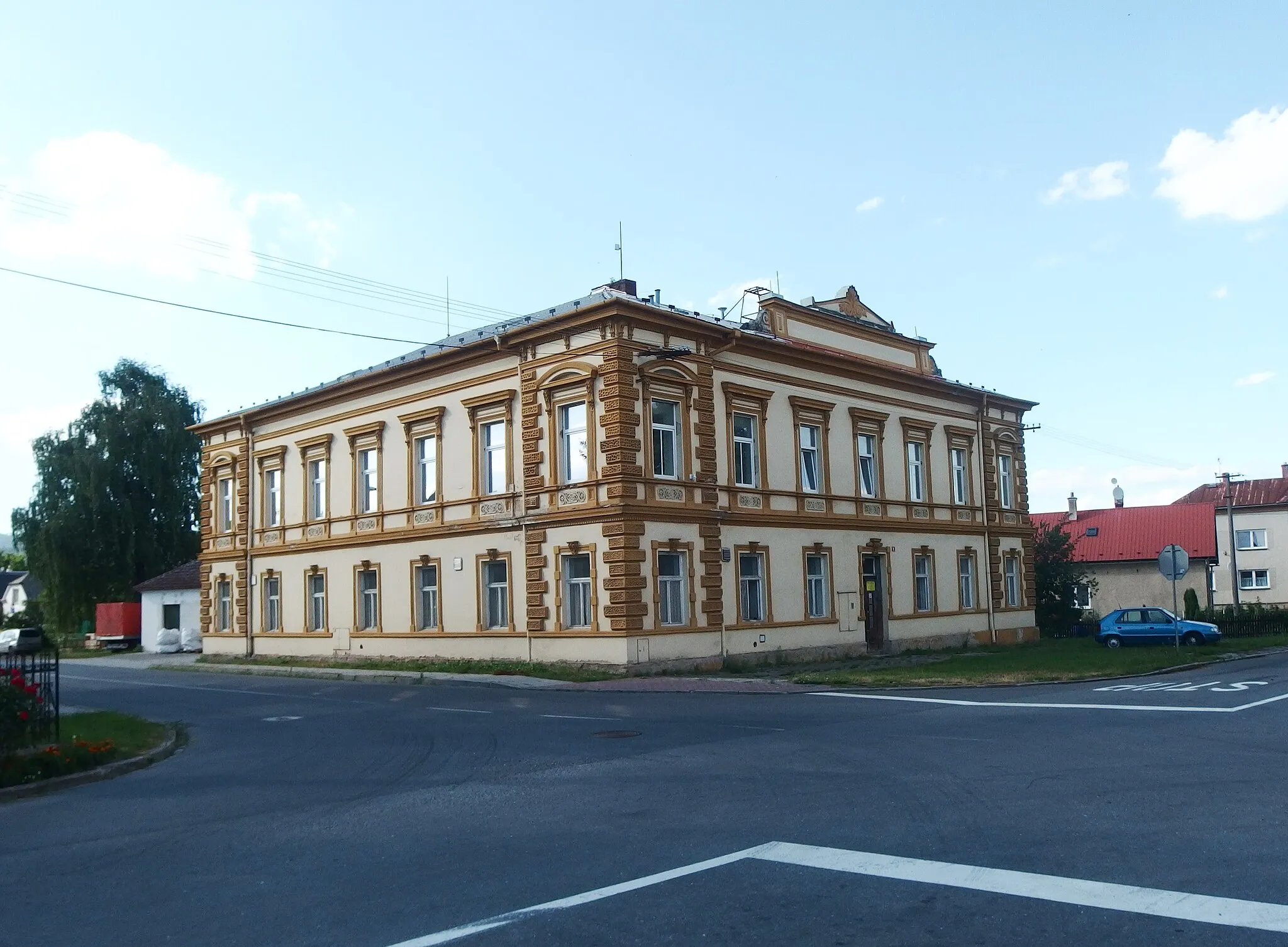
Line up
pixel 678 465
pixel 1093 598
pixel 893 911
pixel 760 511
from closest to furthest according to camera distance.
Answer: pixel 893 911 < pixel 678 465 < pixel 760 511 < pixel 1093 598

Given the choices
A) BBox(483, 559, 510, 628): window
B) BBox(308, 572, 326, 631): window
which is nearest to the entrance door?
BBox(483, 559, 510, 628): window

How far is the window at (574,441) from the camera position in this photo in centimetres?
2761

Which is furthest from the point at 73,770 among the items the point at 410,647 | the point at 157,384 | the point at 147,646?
the point at 157,384

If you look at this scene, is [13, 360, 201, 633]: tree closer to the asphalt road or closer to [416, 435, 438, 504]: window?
[416, 435, 438, 504]: window

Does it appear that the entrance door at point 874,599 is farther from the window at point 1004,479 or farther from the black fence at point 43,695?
the black fence at point 43,695

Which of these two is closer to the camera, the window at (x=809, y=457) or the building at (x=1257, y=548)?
the window at (x=809, y=457)

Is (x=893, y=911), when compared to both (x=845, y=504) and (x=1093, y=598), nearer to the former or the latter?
(x=845, y=504)

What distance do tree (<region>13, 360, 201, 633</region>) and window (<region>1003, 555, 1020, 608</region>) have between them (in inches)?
1576

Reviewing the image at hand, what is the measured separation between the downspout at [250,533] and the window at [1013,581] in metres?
26.9

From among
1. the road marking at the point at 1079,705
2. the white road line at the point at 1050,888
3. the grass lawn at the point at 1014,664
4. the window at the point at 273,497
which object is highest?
the window at the point at 273,497

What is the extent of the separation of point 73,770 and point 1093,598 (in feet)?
196

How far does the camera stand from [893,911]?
639 cm

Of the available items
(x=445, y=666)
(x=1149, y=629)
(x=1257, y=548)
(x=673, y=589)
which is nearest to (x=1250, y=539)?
(x=1257, y=548)

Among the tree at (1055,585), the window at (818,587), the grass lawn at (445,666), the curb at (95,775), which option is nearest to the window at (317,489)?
the grass lawn at (445,666)
